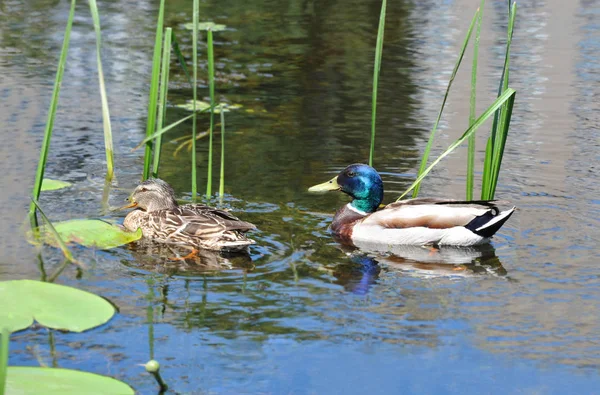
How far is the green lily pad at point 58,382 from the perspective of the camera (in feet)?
15.4

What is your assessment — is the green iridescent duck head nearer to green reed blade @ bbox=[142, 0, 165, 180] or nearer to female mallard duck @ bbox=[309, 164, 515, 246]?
female mallard duck @ bbox=[309, 164, 515, 246]

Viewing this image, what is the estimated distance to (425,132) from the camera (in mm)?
10891

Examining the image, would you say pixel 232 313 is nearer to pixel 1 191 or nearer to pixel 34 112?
pixel 1 191

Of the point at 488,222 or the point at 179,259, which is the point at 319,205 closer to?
the point at 488,222

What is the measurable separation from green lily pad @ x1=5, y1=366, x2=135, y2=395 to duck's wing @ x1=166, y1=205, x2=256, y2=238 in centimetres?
260

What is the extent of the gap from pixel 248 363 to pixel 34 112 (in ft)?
21.4

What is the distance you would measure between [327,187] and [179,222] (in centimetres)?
157

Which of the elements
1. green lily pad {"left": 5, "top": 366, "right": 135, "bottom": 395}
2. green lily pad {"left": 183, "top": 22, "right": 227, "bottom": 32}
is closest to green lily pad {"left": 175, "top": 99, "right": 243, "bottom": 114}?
green lily pad {"left": 183, "top": 22, "right": 227, "bottom": 32}

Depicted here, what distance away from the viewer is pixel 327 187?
8656 millimetres

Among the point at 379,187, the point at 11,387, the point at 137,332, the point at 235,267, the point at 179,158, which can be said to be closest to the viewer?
Answer: the point at 11,387

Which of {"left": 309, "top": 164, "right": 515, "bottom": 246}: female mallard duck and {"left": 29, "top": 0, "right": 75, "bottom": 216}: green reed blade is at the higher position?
{"left": 29, "top": 0, "right": 75, "bottom": 216}: green reed blade

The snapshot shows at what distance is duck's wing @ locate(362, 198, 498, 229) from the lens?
307 inches

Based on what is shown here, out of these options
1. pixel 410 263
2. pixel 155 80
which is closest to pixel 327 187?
pixel 410 263

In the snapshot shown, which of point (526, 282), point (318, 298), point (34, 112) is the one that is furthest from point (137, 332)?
point (34, 112)
